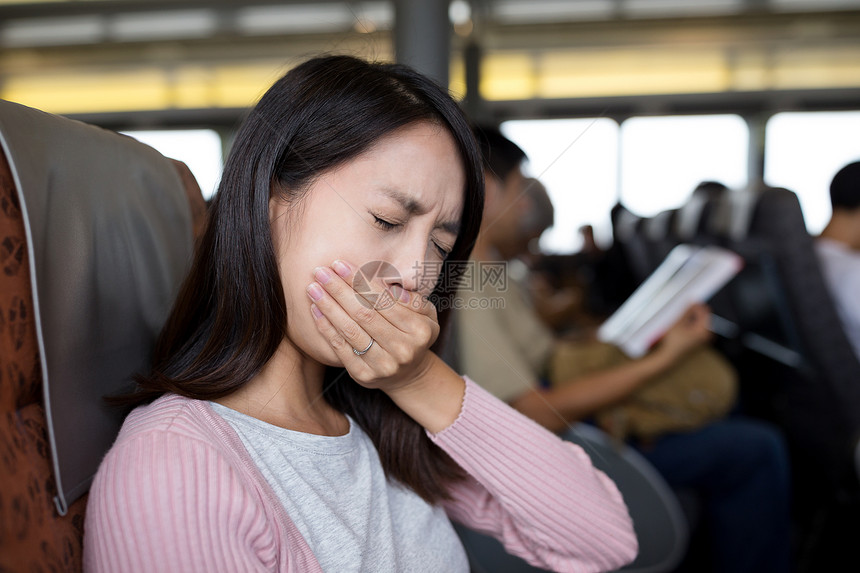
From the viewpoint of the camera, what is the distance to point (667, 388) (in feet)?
4.20

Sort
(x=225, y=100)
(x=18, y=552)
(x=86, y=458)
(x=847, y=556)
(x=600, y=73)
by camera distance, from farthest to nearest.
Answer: (x=600, y=73) → (x=225, y=100) → (x=847, y=556) → (x=86, y=458) → (x=18, y=552)

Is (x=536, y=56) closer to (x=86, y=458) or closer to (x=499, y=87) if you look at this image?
(x=499, y=87)

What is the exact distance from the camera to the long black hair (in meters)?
0.53

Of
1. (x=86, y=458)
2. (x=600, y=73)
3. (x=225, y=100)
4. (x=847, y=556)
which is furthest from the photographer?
(x=600, y=73)

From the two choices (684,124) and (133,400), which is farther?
(684,124)

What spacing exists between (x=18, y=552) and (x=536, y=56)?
4937 millimetres

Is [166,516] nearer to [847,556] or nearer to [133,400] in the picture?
[133,400]

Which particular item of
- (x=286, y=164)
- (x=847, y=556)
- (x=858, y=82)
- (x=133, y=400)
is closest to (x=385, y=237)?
(x=286, y=164)

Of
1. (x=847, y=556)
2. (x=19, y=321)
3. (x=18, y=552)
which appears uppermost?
(x=19, y=321)

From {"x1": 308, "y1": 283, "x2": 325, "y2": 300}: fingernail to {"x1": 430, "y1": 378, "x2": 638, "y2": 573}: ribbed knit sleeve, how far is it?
0.64ft

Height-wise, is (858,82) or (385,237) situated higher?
(858,82)

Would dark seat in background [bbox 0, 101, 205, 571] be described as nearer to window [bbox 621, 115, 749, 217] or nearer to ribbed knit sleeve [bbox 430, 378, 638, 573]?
ribbed knit sleeve [bbox 430, 378, 638, 573]

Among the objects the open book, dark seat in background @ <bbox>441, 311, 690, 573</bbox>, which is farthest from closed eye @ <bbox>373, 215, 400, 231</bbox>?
the open book

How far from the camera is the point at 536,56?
4805mm
